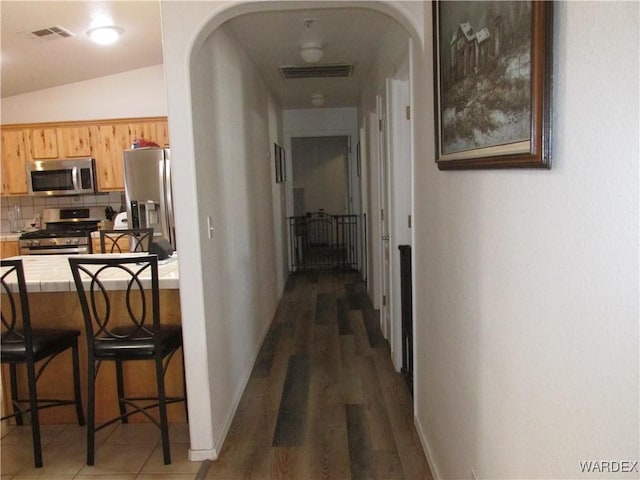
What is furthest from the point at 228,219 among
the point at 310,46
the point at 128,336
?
the point at 310,46

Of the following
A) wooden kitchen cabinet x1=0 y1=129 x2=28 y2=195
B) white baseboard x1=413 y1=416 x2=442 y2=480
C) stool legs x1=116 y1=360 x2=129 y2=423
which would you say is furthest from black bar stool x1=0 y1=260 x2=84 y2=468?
wooden kitchen cabinet x1=0 y1=129 x2=28 y2=195

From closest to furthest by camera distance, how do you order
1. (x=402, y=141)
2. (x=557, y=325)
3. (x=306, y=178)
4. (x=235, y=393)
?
(x=557, y=325) → (x=235, y=393) → (x=402, y=141) → (x=306, y=178)

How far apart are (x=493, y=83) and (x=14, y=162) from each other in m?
5.72

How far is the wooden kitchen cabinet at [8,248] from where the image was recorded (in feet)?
17.6

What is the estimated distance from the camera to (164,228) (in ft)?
15.7

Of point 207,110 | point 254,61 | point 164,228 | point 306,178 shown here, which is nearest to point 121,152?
point 164,228

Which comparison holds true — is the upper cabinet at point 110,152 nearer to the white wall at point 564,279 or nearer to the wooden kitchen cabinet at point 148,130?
the wooden kitchen cabinet at point 148,130

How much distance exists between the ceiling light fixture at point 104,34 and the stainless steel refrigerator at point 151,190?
3.90 ft

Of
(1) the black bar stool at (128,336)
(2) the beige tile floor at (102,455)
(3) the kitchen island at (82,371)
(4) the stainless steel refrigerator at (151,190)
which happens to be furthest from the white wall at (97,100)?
(2) the beige tile floor at (102,455)

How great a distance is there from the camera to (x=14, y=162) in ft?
17.8

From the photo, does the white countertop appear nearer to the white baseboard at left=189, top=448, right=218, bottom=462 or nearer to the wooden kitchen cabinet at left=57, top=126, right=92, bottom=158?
the white baseboard at left=189, top=448, right=218, bottom=462

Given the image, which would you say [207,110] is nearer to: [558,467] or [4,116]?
[558,467]

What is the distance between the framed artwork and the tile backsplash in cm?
487

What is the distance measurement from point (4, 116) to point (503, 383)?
6.11 metres
